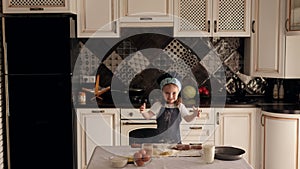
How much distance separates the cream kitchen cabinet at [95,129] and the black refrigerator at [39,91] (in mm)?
158

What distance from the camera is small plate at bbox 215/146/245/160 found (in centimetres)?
271

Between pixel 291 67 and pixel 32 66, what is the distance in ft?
8.23

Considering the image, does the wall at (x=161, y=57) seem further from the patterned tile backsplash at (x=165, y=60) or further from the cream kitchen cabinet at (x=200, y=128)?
the cream kitchen cabinet at (x=200, y=128)

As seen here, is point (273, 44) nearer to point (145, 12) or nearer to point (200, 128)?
point (200, 128)

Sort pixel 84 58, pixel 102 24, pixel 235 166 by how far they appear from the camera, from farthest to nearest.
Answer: pixel 84 58 → pixel 102 24 → pixel 235 166

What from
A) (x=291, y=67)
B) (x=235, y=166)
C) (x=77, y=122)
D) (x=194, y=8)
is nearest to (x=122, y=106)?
(x=77, y=122)

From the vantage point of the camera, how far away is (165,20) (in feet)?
15.1

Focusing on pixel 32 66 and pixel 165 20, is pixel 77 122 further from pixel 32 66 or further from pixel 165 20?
pixel 165 20

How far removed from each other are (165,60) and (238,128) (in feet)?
3.66

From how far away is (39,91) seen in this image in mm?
4262

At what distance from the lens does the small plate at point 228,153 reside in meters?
2.71

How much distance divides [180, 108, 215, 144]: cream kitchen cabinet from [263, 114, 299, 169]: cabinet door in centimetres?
52

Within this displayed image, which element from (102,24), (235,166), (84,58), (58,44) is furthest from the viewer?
(84,58)

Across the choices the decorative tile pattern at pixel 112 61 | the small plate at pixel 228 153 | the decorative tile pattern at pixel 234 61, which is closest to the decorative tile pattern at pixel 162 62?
the decorative tile pattern at pixel 112 61
